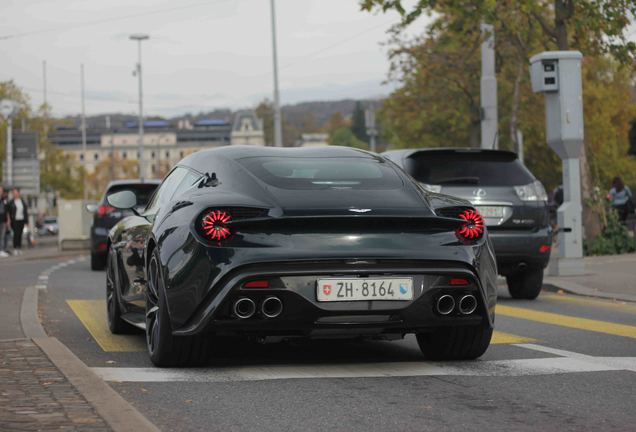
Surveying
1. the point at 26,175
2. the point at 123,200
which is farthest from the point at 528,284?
the point at 26,175

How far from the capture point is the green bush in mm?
23516

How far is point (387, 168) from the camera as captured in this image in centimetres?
838

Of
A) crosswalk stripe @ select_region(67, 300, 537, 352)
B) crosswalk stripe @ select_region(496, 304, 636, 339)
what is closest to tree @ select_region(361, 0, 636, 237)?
crosswalk stripe @ select_region(496, 304, 636, 339)


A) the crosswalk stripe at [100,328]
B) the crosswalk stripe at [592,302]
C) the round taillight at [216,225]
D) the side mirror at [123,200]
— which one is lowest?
the crosswalk stripe at [592,302]

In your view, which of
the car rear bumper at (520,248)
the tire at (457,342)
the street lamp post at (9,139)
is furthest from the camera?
the street lamp post at (9,139)

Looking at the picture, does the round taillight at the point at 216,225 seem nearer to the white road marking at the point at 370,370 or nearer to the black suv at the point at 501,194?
the white road marking at the point at 370,370

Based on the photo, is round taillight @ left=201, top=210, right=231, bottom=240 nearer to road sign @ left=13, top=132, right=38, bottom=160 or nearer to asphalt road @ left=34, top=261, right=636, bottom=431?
asphalt road @ left=34, top=261, right=636, bottom=431

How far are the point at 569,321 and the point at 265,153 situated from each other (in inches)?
162

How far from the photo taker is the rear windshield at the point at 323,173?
25.9 feet

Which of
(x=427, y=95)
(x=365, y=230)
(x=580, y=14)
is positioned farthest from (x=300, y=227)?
(x=427, y=95)

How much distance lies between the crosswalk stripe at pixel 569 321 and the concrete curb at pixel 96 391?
4.24 m

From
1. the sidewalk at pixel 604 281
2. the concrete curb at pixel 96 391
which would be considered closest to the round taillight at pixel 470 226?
the concrete curb at pixel 96 391

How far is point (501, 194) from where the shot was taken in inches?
571

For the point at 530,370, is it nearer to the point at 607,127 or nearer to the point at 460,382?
the point at 460,382
